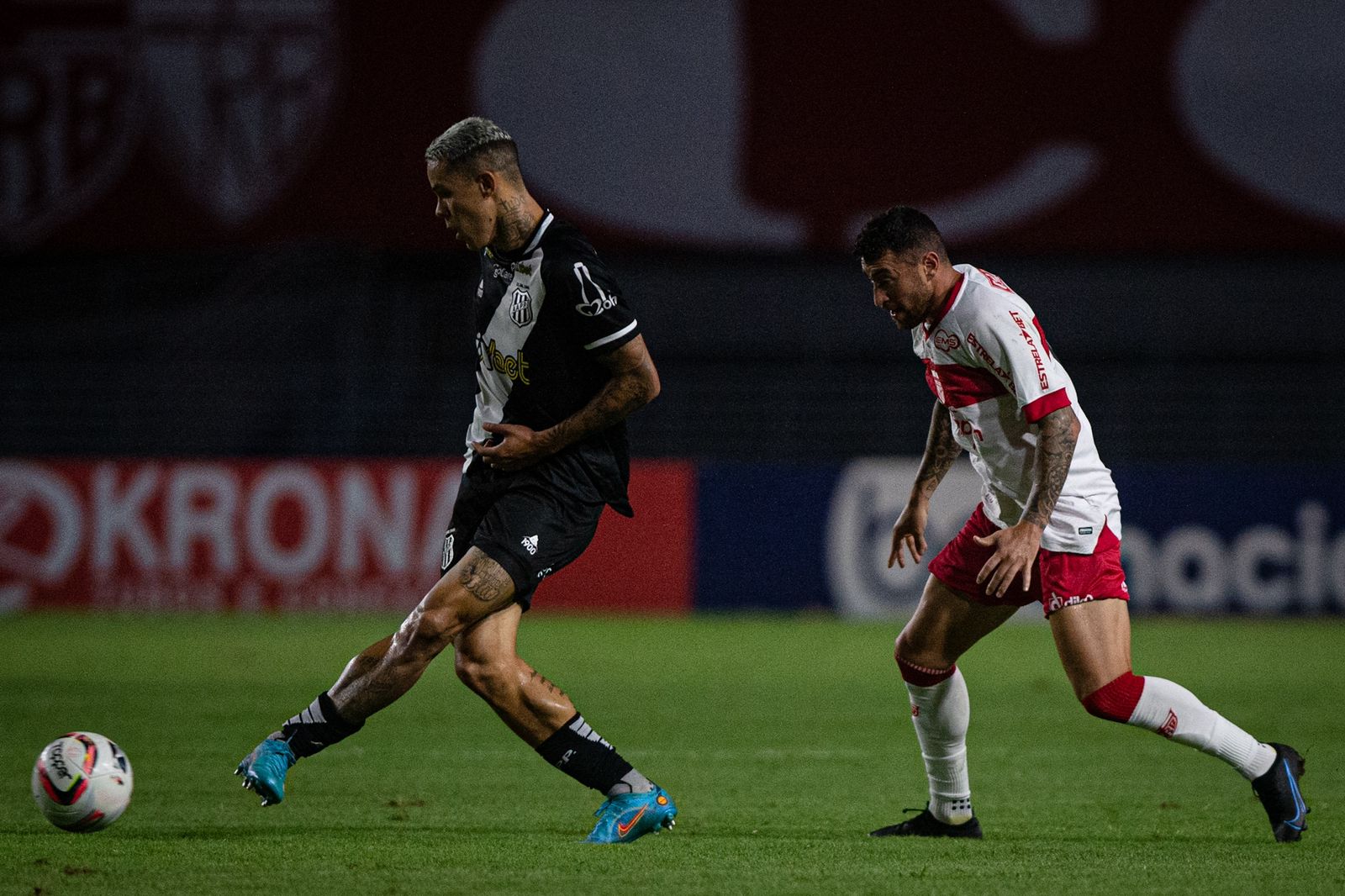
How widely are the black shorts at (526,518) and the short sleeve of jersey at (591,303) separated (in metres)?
0.41

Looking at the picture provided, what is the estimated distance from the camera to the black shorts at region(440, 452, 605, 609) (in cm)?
512

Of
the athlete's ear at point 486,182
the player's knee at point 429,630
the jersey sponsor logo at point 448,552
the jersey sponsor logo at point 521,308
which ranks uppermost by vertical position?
the athlete's ear at point 486,182

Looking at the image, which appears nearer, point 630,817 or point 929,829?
point 630,817

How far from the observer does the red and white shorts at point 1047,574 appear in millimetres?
5023

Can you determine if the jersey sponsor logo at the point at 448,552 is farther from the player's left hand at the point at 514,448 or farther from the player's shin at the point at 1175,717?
the player's shin at the point at 1175,717

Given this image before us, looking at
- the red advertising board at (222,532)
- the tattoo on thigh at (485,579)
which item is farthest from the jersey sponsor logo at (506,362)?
the red advertising board at (222,532)

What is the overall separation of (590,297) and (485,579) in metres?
0.90

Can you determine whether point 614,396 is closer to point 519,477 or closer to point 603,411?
point 603,411

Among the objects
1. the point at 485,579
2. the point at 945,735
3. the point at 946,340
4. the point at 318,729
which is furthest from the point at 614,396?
the point at 945,735

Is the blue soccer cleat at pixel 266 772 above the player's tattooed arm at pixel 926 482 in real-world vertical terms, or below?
below

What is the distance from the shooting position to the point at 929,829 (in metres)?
5.37

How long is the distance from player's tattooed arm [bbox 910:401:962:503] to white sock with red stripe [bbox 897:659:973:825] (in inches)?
24.3

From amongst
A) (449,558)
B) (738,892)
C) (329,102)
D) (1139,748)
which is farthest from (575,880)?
(329,102)

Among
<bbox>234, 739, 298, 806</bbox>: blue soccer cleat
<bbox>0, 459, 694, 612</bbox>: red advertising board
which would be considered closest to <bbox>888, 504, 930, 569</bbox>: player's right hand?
<bbox>234, 739, 298, 806</bbox>: blue soccer cleat
